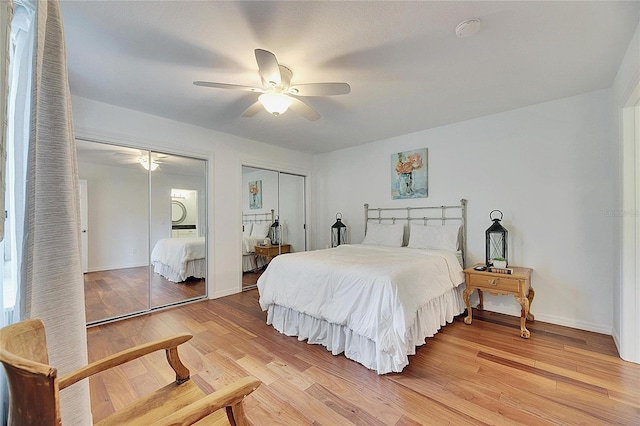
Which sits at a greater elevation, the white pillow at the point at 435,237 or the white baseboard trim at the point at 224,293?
the white pillow at the point at 435,237

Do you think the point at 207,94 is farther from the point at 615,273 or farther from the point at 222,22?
the point at 615,273

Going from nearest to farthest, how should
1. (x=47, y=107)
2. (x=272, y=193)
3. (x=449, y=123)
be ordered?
(x=47, y=107), (x=449, y=123), (x=272, y=193)

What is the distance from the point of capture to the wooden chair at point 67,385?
1.95 ft

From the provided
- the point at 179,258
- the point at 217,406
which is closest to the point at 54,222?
the point at 217,406

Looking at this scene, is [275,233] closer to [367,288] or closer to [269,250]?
[269,250]

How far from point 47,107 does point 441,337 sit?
3146 mm

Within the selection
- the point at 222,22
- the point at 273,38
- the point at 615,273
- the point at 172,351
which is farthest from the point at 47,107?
the point at 615,273

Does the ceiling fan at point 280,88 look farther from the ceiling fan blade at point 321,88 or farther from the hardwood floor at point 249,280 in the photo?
the hardwood floor at point 249,280

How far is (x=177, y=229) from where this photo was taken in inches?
141

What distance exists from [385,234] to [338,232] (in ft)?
3.25

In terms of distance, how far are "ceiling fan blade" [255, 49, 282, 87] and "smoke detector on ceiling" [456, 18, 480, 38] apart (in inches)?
48.6

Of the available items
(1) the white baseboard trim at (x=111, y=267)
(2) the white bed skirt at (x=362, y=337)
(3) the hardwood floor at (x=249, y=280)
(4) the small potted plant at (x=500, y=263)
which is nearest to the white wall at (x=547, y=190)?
(4) the small potted plant at (x=500, y=263)

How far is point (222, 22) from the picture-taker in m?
1.72

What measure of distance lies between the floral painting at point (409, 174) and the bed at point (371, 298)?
63 cm
